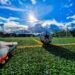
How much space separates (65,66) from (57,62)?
2.24ft

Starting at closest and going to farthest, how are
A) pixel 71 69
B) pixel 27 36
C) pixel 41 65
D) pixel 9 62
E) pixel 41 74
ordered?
pixel 41 74, pixel 71 69, pixel 41 65, pixel 9 62, pixel 27 36

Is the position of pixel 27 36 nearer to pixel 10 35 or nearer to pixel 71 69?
pixel 10 35

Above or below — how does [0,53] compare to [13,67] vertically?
above

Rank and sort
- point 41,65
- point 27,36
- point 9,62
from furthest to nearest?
point 27,36 → point 9,62 → point 41,65

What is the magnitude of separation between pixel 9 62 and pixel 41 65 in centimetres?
140

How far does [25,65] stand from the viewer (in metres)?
8.08

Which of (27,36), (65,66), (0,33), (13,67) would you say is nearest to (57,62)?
(65,66)

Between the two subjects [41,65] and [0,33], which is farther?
[0,33]

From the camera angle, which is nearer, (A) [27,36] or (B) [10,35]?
(B) [10,35]

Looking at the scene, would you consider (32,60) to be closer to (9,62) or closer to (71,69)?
(9,62)

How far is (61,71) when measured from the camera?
7.22 meters

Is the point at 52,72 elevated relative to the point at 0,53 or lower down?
lower down

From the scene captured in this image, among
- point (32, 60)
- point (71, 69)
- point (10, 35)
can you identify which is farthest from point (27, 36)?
point (71, 69)

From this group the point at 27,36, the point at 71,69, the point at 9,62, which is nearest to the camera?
the point at 71,69
